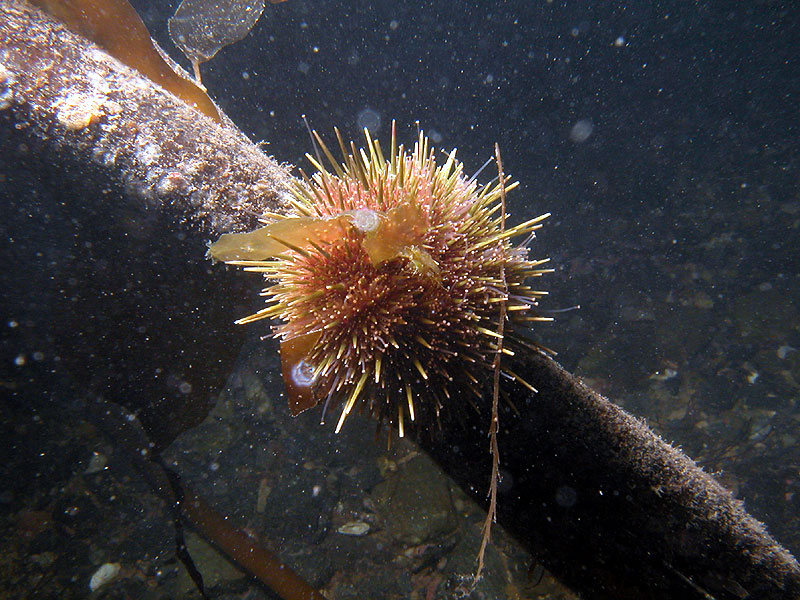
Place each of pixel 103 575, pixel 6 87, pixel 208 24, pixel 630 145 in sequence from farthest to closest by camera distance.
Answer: pixel 630 145, pixel 208 24, pixel 103 575, pixel 6 87

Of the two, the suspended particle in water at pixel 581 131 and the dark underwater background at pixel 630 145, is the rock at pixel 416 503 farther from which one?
the suspended particle in water at pixel 581 131

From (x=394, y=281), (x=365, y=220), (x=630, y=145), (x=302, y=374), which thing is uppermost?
(x=630, y=145)

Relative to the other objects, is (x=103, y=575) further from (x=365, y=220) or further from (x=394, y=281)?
(x=365, y=220)

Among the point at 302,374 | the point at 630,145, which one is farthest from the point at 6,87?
the point at 630,145

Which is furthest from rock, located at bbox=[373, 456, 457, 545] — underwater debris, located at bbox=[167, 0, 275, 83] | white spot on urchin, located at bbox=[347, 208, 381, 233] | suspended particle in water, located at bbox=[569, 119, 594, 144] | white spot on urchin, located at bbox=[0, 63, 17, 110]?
suspended particle in water, located at bbox=[569, 119, 594, 144]

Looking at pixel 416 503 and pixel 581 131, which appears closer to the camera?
pixel 416 503

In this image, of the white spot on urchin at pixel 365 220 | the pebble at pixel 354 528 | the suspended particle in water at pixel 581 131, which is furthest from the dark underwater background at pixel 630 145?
the white spot on urchin at pixel 365 220

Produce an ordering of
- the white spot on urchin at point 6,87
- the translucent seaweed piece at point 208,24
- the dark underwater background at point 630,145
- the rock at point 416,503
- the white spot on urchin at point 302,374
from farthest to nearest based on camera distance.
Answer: the dark underwater background at point 630,145 → the translucent seaweed piece at point 208,24 → the rock at point 416,503 → the white spot on urchin at point 6,87 → the white spot on urchin at point 302,374
